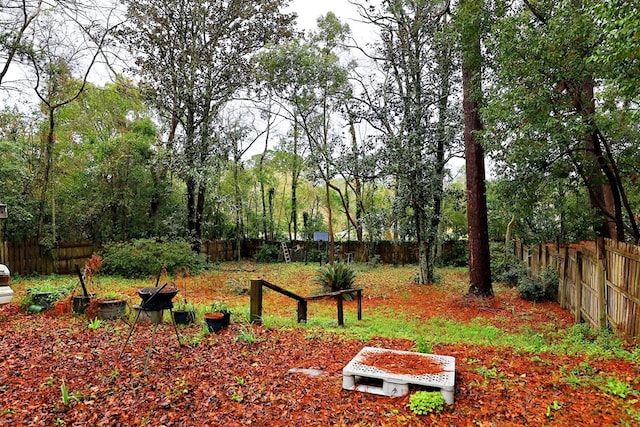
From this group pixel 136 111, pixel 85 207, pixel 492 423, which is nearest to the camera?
pixel 492 423

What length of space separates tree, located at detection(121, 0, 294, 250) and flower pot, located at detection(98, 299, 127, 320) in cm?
717

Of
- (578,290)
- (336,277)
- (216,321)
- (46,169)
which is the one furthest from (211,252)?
(578,290)

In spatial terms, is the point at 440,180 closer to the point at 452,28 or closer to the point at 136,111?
the point at 452,28

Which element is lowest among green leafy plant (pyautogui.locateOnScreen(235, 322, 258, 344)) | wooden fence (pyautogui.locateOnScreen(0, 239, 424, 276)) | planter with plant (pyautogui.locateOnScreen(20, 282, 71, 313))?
green leafy plant (pyautogui.locateOnScreen(235, 322, 258, 344))

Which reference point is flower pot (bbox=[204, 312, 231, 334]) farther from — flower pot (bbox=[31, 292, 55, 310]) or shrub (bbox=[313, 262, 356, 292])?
shrub (bbox=[313, 262, 356, 292])

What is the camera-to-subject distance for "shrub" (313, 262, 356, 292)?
31.4 feet

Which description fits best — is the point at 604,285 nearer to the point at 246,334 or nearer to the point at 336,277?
the point at 246,334

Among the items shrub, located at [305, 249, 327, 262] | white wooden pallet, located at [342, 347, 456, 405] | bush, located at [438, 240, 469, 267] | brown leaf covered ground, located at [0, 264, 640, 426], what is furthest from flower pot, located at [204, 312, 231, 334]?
bush, located at [438, 240, 469, 267]

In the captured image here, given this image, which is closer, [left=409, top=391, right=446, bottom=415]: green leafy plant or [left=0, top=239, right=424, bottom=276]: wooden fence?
[left=409, top=391, right=446, bottom=415]: green leafy plant

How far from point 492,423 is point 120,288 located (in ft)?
28.7

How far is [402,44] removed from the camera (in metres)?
10.2

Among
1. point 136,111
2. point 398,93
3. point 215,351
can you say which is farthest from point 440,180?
point 136,111

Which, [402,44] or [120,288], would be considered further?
[402,44]

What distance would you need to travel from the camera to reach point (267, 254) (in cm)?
1778
